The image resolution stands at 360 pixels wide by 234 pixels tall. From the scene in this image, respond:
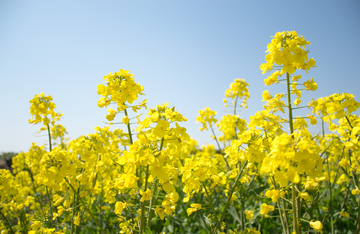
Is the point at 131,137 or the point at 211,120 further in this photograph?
the point at 211,120

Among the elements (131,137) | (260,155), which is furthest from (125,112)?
(260,155)

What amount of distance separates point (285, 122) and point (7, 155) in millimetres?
16634

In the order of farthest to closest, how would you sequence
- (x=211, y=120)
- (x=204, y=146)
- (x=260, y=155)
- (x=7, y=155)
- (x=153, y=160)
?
1. (x=7, y=155)
2. (x=204, y=146)
3. (x=211, y=120)
4. (x=260, y=155)
5. (x=153, y=160)

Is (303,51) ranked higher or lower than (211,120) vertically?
higher

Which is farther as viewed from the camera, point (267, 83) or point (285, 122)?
point (267, 83)

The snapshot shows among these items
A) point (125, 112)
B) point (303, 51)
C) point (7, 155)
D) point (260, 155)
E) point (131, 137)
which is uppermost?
point (303, 51)

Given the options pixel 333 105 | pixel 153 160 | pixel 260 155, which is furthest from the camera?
pixel 333 105

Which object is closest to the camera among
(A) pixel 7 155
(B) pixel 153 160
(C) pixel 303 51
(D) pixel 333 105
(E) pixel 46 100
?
(B) pixel 153 160

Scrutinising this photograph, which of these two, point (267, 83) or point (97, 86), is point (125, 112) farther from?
point (267, 83)

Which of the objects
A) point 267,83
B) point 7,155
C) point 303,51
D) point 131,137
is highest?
point 303,51

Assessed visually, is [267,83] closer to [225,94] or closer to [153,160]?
[153,160]

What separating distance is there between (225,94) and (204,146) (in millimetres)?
2174

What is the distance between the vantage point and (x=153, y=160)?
1580mm

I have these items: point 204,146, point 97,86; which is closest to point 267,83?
point 97,86
